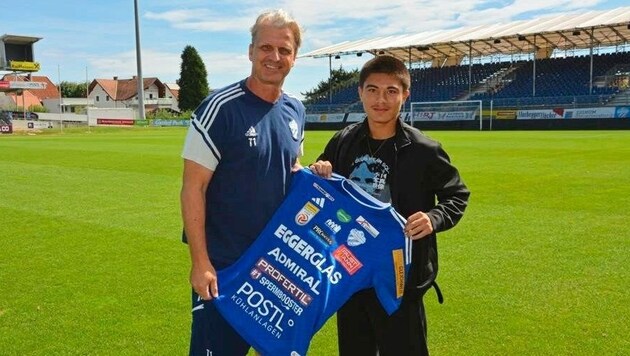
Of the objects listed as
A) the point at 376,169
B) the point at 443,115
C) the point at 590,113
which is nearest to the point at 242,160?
the point at 376,169

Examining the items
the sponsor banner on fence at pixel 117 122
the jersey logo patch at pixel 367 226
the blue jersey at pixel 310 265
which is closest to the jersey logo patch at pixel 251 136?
the blue jersey at pixel 310 265

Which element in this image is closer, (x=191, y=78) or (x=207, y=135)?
(x=207, y=135)

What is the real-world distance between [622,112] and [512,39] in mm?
13094

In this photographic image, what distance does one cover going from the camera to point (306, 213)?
2.69m

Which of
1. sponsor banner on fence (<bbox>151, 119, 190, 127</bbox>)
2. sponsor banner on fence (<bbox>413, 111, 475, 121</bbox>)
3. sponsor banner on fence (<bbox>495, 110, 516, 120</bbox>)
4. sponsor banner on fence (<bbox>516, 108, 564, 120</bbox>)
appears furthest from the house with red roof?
sponsor banner on fence (<bbox>516, 108, 564, 120</bbox>)

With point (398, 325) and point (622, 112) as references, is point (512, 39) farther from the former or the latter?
point (398, 325)

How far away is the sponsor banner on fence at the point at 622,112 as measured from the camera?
31406 millimetres

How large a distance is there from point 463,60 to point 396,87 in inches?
2151

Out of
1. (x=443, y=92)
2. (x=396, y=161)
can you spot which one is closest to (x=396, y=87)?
(x=396, y=161)

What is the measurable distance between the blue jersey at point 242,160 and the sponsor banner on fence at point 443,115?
1480 inches

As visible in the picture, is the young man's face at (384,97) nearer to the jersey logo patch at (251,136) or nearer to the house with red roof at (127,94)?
the jersey logo patch at (251,136)

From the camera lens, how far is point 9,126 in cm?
4391

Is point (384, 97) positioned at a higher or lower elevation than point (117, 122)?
higher

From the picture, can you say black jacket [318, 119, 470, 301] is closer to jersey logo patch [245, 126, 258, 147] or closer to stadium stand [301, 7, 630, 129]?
jersey logo patch [245, 126, 258, 147]
